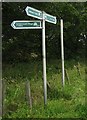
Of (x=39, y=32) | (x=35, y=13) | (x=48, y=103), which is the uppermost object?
(x=39, y=32)

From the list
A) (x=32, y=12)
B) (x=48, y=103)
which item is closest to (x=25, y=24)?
(x=32, y=12)

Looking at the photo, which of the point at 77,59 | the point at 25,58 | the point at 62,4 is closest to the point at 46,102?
the point at 62,4

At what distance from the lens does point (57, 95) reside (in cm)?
1116

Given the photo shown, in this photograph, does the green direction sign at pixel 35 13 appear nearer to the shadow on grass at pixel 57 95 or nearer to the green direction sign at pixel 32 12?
the green direction sign at pixel 32 12

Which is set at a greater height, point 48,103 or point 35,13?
point 35,13

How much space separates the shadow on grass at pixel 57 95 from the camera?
11045 millimetres

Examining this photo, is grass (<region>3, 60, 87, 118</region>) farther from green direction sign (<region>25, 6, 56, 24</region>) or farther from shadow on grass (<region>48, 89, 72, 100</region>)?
green direction sign (<region>25, 6, 56, 24</region>)

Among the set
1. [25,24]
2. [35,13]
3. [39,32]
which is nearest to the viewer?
[25,24]

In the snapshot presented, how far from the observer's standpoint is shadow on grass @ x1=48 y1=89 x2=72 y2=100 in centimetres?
1105

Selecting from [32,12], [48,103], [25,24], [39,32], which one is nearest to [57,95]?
[48,103]

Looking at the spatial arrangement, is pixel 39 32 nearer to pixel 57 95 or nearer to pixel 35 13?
pixel 57 95

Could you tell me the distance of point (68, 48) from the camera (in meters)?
26.5

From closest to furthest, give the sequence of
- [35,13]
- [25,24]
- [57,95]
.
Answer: [25,24]
[35,13]
[57,95]

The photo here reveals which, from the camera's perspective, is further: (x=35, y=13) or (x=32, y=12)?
(x=35, y=13)
